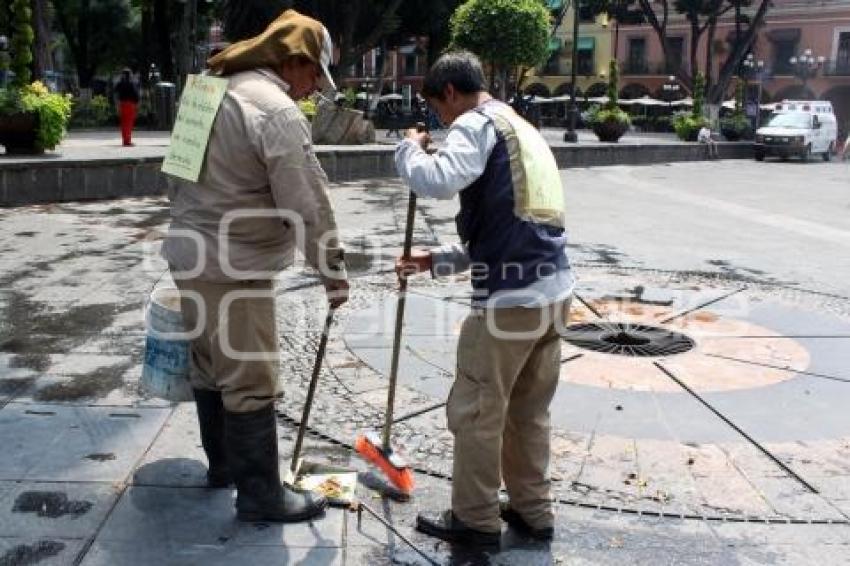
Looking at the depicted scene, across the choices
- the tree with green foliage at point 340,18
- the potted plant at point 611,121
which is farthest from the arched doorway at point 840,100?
the potted plant at point 611,121

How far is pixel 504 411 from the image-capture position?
119 inches

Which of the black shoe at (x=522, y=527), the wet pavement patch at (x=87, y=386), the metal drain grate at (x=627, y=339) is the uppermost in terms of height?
the metal drain grate at (x=627, y=339)

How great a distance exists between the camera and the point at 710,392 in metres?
4.72

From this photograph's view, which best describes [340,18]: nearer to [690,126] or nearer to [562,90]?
[690,126]

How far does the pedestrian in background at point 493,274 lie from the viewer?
9.44 ft

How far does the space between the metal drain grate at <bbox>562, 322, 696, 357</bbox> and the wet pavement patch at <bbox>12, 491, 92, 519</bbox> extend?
318 cm

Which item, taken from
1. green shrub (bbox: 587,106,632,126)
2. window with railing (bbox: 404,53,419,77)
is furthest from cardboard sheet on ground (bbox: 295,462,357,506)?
window with railing (bbox: 404,53,419,77)

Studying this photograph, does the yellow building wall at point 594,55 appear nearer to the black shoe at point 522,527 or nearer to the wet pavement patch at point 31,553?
the black shoe at point 522,527

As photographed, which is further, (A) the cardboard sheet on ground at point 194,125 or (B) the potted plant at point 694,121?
(B) the potted plant at point 694,121

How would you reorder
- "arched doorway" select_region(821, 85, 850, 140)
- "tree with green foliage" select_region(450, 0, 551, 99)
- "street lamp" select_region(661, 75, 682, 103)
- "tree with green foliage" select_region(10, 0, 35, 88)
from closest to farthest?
"tree with green foliage" select_region(10, 0, 35, 88) → "tree with green foliage" select_region(450, 0, 551, 99) → "arched doorway" select_region(821, 85, 850, 140) → "street lamp" select_region(661, 75, 682, 103)

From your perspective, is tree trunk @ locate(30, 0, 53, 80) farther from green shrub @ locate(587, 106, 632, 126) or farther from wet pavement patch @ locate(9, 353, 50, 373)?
wet pavement patch @ locate(9, 353, 50, 373)

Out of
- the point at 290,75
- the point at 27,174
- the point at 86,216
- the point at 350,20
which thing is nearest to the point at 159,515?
the point at 290,75

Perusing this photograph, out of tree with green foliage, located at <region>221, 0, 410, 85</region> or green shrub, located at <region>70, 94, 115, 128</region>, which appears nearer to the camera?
green shrub, located at <region>70, 94, 115, 128</region>

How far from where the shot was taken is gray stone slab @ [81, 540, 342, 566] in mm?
2918
